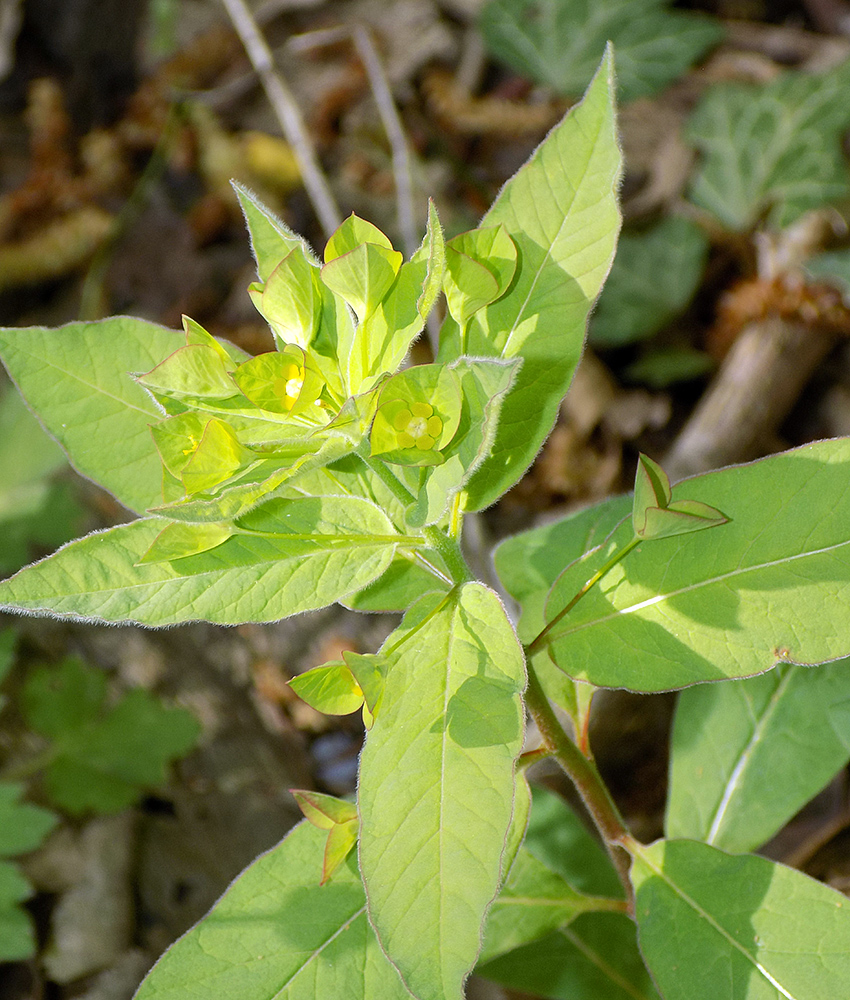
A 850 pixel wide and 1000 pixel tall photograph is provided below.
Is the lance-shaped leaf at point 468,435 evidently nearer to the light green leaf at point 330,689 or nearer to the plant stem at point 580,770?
the light green leaf at point 330,689

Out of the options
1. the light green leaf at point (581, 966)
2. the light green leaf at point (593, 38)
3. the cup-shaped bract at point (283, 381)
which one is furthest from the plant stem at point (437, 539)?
the light green leaf at point (593, 38)

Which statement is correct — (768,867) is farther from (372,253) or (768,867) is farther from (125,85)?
(125,85)

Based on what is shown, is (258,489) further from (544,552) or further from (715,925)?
(715,925)

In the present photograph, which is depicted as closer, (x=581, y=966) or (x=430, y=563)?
(x=430, y=563)

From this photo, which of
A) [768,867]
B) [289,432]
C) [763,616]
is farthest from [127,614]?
[768,867]

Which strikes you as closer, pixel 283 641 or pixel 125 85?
pixel 283 641

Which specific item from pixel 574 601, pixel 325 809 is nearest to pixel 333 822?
pixel 325 809
